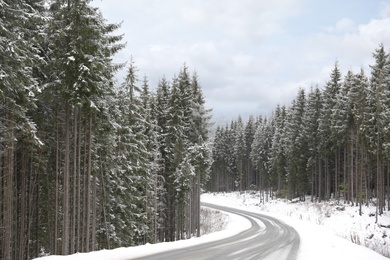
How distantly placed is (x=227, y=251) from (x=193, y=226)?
20190 millimetres

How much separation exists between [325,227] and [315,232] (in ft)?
26.8

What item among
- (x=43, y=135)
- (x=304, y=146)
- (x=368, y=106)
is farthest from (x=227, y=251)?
(x=304, y=146)

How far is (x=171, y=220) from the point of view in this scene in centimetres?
3525

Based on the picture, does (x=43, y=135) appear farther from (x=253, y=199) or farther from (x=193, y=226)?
(x=253, y=199)

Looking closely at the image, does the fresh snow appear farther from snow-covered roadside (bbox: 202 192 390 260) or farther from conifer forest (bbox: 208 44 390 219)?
conifer forest (bbox: 208 44 390 219)

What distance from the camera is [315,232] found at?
27.0 metres

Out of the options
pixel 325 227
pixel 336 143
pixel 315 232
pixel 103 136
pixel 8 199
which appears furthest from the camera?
pixel 336 143

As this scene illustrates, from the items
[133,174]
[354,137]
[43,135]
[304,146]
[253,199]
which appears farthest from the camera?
[253,199]

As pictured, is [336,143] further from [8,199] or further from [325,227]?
[8,199]

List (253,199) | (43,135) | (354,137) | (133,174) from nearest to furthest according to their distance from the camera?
(43,135) → (133,174) → (354,137) → (253,199)

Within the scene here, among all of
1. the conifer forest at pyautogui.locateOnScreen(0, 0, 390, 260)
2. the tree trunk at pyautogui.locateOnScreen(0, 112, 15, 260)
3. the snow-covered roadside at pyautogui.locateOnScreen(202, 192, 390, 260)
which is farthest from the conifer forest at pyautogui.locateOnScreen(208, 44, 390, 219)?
the tree trunk at pyautogui.locateOnScreen(0, 112, 15, 260)

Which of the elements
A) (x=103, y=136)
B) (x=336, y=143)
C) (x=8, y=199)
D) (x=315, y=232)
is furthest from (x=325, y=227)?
(x=8, y=199)

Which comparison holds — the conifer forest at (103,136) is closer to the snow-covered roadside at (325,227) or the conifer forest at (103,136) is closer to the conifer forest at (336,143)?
the conifer forest at (336,143)

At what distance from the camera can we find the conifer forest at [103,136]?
13727 mm
